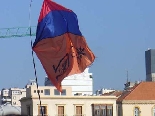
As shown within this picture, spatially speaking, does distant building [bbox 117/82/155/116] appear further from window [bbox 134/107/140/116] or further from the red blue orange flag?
the red blue orange flag

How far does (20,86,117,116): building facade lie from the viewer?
11256cm

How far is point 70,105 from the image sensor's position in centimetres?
11456

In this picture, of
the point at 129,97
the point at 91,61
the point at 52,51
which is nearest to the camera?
the point at 52,51

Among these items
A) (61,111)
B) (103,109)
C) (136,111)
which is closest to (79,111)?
(61,111)

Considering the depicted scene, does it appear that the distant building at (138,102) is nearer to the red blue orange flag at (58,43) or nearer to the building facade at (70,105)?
the building facade at (70,105)

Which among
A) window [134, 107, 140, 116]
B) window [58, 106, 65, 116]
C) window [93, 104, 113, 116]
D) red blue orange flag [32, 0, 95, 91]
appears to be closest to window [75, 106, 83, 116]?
window [93, 104, 113, 116]

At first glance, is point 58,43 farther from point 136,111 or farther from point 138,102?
point 136,111

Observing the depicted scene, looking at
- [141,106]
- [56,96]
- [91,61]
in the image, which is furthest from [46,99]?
[91,61]

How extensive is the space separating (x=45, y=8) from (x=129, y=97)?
96.5 meters

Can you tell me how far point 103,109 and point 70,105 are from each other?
601 centimetres

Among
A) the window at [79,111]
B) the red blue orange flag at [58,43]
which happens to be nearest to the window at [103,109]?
the window at [79,111]

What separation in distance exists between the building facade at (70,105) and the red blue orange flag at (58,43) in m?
86.9

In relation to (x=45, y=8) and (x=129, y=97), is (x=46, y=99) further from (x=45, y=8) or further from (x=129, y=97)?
(x=45, y=8)

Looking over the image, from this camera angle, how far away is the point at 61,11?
968 inches
